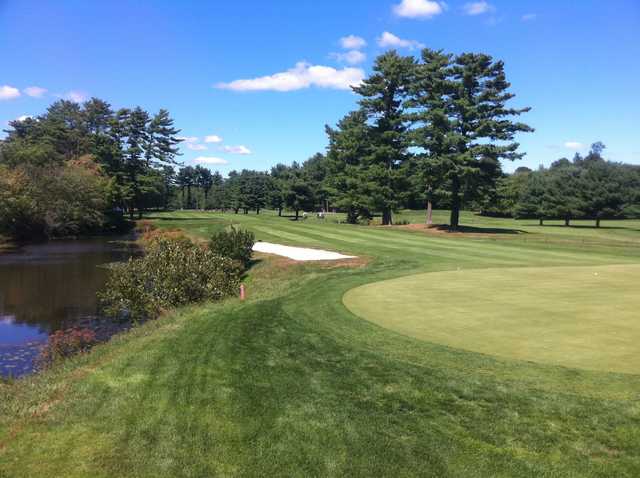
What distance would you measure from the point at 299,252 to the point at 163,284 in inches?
496

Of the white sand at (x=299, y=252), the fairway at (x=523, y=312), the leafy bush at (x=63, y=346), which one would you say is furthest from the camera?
the white sand at (x=299, y=252)

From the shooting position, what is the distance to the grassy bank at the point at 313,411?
5.80 m

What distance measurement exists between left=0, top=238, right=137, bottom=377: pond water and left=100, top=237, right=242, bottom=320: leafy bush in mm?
1496

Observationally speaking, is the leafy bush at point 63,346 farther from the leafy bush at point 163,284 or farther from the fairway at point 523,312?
the fairway at point 523,312

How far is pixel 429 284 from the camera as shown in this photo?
55.3ft

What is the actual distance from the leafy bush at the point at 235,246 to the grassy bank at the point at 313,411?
590 inches

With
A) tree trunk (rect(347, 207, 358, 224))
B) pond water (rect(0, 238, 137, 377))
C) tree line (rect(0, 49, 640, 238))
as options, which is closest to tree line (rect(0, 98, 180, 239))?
tree line (rect(0, 49, 640, 238))

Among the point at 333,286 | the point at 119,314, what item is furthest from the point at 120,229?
the point at 333,286

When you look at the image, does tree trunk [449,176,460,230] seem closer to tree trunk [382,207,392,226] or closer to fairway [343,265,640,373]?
tree trunk [382,207,392,226]

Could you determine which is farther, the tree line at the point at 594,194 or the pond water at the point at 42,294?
the tree line at the point at 594,194

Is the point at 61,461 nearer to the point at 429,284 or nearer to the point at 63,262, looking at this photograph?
the point at 429,284

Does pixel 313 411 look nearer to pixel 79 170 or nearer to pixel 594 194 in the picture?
pixel 79 170

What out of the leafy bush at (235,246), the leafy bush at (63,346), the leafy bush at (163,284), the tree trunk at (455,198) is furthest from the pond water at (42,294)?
the tree trunk at (455,198)

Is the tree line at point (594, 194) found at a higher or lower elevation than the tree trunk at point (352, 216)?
higher
